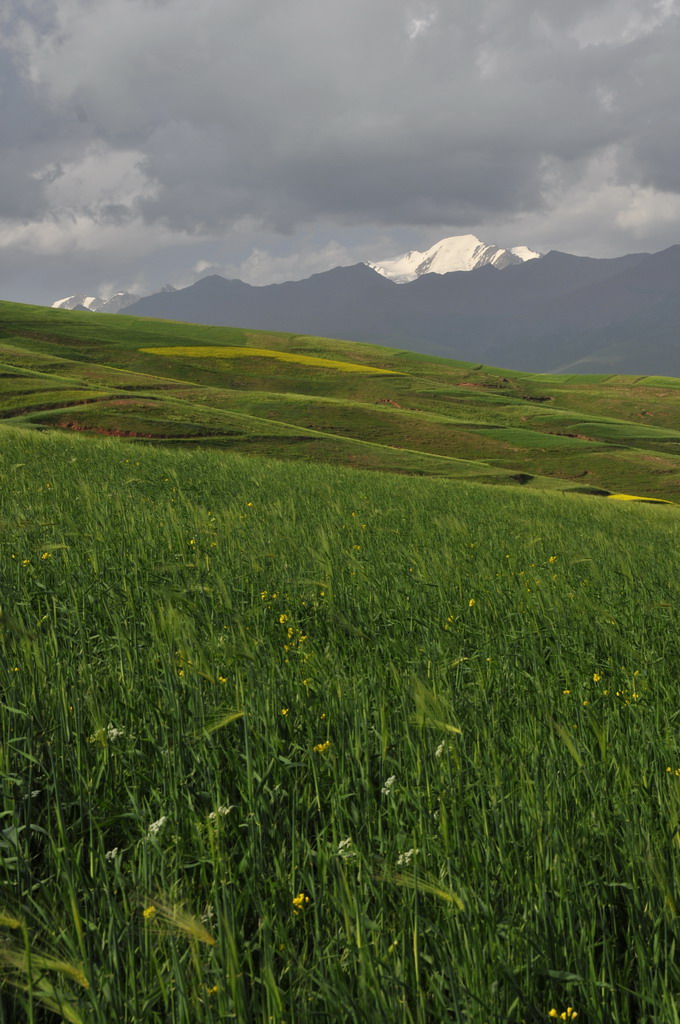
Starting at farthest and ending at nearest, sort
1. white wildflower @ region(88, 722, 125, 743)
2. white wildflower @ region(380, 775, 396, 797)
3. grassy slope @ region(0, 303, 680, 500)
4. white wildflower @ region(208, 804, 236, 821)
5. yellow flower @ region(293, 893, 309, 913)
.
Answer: grassy slope @ region(0, 303, 680, 500)
white wildflower @ region(88, 722, 125, 743)
white wildflower @ region(380, 775, 396, 797)
white wildflower @ region(208, 804, 236, 821)
yellow flower @ region(293, 893, 309, 913)

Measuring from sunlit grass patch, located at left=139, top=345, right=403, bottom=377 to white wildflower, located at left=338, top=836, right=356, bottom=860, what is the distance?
8912 cm

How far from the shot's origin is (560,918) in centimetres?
206

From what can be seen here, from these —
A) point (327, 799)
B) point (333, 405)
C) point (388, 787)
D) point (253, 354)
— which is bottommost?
point (327, 799)

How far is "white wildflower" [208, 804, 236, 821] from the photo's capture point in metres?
2.41

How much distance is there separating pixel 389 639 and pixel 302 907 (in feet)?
8.20

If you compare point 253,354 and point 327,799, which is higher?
point 253,354

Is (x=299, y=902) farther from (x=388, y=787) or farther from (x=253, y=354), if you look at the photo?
(x=253, y=354)

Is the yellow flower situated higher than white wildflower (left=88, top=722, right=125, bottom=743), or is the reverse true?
white wildflower (left=88, top=722, right=125, bottom=743)

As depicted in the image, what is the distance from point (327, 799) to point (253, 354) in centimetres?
9731

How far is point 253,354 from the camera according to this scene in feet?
315

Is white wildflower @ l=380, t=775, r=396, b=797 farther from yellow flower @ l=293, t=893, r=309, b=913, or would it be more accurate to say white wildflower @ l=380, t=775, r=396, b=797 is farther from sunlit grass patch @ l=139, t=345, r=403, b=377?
sunlit grass patch @ l=139, t=345, r=403, b=377

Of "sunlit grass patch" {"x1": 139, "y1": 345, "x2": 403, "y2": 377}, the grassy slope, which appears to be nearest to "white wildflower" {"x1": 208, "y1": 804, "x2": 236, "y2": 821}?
the grassy slope

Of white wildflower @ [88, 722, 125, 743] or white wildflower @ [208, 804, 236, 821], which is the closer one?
white wildflower @ [208, 804, 236, 821]

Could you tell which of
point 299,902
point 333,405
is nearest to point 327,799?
point 299,902
